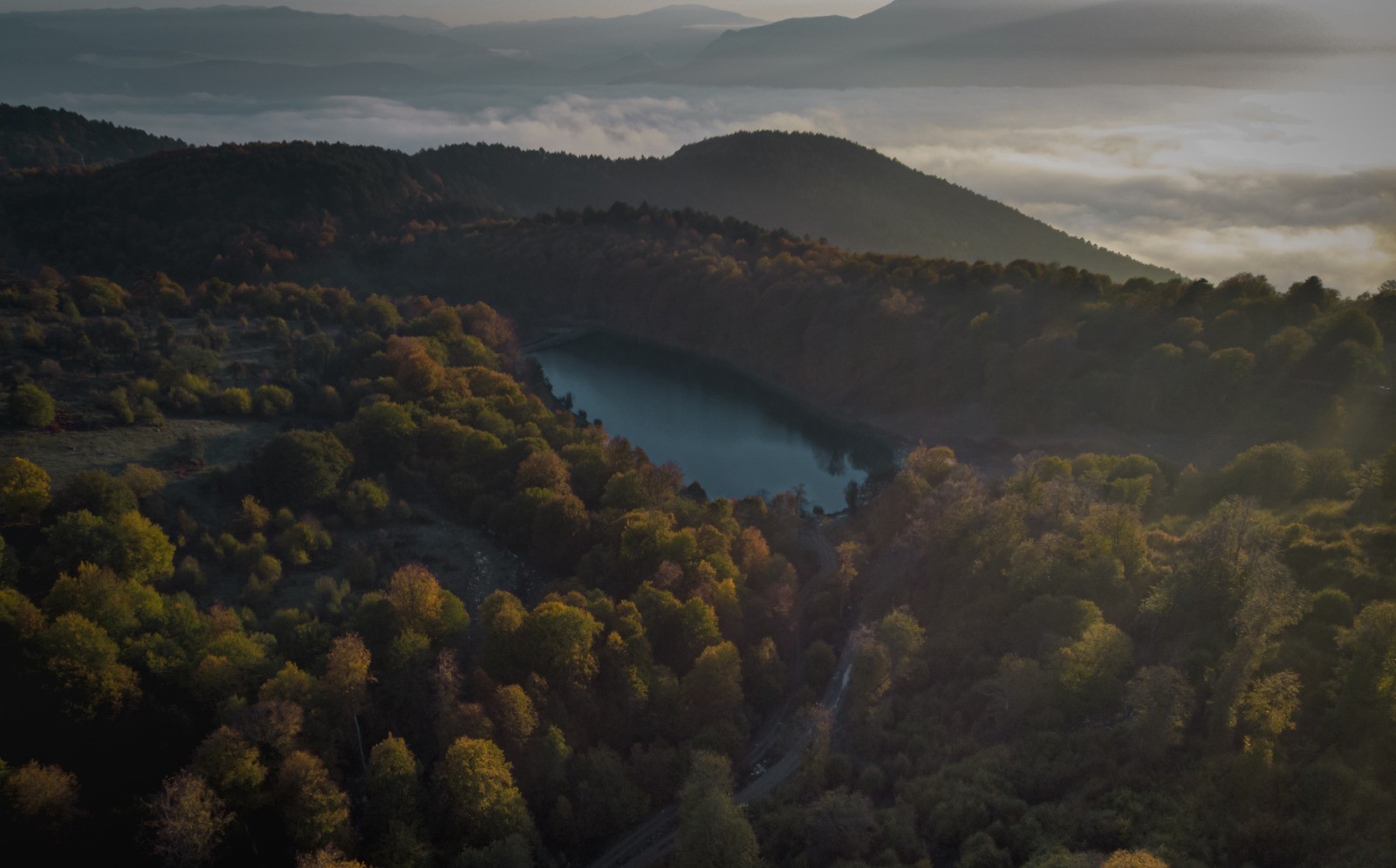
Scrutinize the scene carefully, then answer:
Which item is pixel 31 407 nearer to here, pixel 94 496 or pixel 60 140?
pixel 94 496

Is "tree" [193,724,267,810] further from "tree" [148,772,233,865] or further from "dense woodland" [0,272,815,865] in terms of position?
"tree" [148,772,233,865]

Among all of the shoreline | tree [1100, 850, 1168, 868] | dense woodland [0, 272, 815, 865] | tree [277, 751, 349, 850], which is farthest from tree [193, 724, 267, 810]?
the shoreline

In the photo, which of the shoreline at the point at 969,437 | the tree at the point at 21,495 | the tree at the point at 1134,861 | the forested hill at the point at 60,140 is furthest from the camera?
the forested hill at the point at 60,140

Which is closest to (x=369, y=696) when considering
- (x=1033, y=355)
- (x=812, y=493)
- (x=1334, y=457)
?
(x=812, y=493)

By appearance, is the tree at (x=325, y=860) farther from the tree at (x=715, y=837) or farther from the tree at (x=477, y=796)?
the tree at (x=715, y=837)

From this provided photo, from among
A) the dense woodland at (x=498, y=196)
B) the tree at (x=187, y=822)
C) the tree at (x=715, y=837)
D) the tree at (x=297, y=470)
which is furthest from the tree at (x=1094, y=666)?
the dense woodland at (x=498, y=196)

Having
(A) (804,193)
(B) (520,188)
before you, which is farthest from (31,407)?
(B) (520,188)
